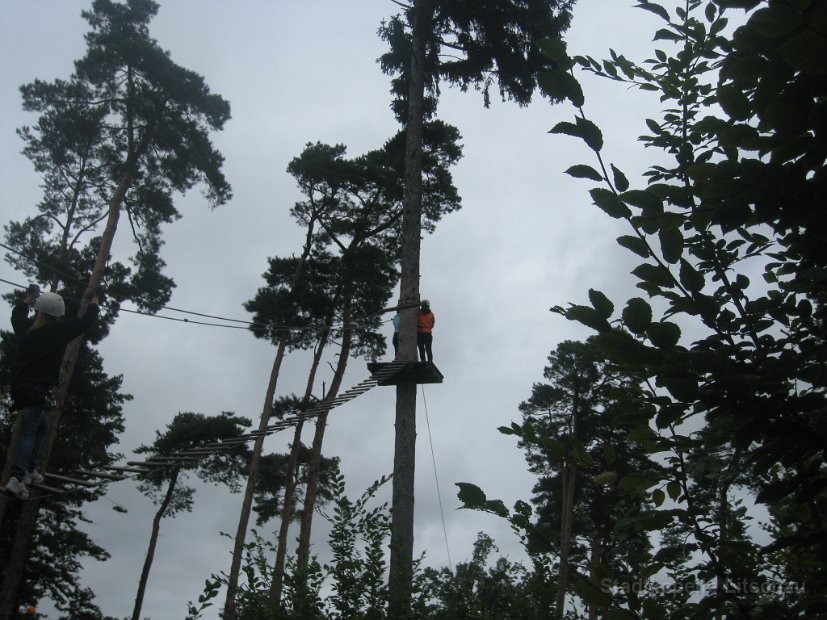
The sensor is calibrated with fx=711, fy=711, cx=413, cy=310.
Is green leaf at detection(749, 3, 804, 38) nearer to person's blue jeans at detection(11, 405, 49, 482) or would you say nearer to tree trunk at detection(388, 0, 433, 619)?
tree trunk at detection(388, 0, 433, 619)

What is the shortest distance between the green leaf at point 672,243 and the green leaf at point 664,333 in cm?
23

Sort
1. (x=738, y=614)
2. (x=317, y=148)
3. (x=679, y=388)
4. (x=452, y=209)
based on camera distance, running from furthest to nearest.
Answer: (x=317, y=148) → (x=452, y=209) → (x=738, y=614) → (x=679, y=388)

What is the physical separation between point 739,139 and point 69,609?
980 inches

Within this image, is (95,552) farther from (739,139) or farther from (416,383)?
(739,139)

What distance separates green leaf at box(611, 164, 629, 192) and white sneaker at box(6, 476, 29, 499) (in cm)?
632

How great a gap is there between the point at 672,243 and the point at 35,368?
6.06 m

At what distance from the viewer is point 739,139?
→ 4.35ft

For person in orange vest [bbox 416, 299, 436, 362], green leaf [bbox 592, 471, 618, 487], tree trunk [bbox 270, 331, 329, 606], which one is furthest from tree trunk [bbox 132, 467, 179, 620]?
Result: green leaf [bbox 592, 471, 618, 487]

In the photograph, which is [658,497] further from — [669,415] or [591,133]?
[591,133]

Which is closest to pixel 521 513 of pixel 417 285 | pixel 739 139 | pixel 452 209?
pixel 739 139

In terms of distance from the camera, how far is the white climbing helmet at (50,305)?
Answer: 5.92 m

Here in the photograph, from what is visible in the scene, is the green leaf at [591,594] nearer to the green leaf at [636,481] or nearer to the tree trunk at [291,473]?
the green leaf at [636,481]

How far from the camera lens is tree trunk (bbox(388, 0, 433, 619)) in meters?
8.28

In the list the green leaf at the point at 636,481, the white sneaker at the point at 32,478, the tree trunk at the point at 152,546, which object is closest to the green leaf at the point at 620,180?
the green leaf at the point at 636,481
